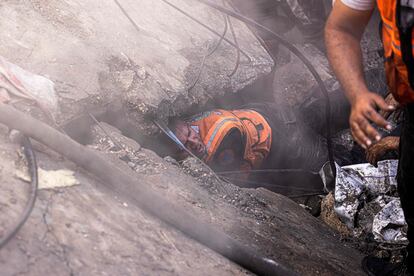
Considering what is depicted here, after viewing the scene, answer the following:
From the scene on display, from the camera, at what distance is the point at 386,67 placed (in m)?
2.34

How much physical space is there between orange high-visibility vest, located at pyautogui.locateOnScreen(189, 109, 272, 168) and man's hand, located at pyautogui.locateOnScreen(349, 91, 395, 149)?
2037 millimetres

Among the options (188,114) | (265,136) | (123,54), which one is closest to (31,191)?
(123,54)

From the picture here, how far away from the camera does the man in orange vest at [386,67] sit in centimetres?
210

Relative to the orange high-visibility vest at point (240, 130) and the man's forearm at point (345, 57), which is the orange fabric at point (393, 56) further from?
the orange high-visibility vest at point (240, 130)

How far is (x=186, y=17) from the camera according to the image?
18.1 feet

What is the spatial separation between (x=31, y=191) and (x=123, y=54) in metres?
1.96

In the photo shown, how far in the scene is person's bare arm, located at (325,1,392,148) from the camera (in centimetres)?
225

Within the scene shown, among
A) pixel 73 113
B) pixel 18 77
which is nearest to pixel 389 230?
pixel 73 113

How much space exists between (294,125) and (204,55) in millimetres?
1218

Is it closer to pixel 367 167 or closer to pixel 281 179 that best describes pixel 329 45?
pixel 367 167

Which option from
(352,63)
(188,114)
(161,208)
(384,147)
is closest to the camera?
(352,63)

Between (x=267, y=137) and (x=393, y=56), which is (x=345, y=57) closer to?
(x=393, y=56)

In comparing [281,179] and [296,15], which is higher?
[296,15]

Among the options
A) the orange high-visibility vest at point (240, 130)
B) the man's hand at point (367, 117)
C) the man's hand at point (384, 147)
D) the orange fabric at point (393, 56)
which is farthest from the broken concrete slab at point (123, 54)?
the orange fabric at point (393, 56)
